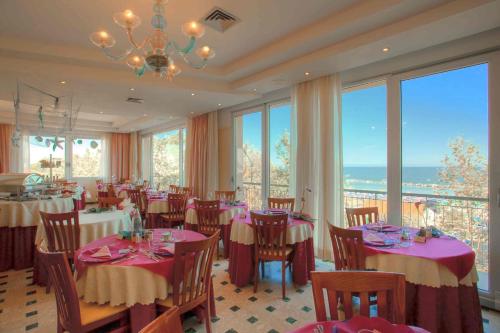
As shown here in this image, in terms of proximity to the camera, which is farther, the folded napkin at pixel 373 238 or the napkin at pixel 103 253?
the folded napkin at pixel 373 238

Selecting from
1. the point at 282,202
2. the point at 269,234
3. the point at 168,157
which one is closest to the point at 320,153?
the point at 282,202

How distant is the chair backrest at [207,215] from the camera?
394 centimetres

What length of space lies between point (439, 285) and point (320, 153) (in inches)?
102

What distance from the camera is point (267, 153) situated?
5.51 meters

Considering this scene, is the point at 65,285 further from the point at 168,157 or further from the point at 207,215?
the point at 168,157

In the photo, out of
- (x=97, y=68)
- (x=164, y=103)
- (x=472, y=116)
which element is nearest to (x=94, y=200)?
(x=164, y=103)

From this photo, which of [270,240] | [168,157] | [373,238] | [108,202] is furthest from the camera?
[168,157]

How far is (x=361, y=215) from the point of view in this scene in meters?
3.25

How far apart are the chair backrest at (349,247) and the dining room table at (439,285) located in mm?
162

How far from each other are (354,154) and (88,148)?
35.2ft

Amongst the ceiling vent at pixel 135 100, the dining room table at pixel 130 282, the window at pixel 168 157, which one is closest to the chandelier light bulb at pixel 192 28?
the dining room table at pixel 130 282

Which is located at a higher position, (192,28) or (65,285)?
(192,28)

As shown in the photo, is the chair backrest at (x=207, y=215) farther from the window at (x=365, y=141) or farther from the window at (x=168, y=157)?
the window at (x=168, y=157)

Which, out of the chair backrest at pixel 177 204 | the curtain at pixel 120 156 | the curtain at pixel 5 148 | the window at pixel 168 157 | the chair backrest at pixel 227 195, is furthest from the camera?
the curtain at pixel 120 156
